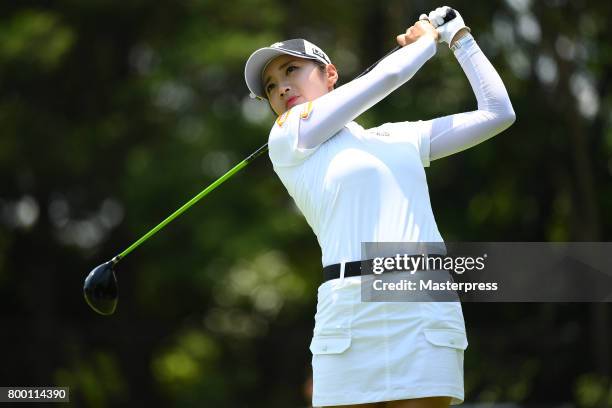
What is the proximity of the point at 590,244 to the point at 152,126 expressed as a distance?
6.81 meters

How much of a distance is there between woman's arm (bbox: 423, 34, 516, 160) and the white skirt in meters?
0.54

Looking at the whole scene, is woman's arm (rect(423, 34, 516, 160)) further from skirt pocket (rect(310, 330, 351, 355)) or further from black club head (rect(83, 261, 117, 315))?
black club head (rect(83, 261, 117, 315))

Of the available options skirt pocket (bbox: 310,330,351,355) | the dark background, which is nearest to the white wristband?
skirt pocket (bbox: 310,330,351,355)

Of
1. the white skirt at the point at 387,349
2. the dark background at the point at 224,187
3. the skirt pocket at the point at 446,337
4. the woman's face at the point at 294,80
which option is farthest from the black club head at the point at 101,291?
the dark background at the point at 224,187

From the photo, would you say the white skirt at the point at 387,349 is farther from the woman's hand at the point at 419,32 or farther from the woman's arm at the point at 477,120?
the woman's hand at the point at 419,32

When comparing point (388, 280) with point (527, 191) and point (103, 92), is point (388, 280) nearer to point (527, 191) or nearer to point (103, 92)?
point (527, 191)

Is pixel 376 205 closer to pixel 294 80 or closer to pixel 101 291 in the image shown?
pixel 294 80

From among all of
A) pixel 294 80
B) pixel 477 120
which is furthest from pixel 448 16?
pixel 294 80

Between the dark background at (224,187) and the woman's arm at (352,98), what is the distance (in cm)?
1028

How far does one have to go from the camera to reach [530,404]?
13914 mm

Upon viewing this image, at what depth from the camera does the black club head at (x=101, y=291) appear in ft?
13.5

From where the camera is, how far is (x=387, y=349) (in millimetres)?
3066

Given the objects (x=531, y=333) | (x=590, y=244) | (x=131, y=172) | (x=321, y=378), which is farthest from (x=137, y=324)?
(x=321, y=378)

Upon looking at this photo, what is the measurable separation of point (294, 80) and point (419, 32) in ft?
1.35
